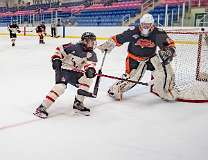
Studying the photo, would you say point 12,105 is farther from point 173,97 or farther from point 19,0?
point 19,0

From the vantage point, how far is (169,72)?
3.57m

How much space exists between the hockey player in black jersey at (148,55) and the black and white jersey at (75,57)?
683mm

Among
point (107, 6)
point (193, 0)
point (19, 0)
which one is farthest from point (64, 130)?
point (19, 0)

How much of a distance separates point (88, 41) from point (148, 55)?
958mm

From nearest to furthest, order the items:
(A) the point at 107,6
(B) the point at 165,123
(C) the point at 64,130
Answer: (C) the point at 64,130 < (B) the point at 165,123 < (A) the point at 107,6

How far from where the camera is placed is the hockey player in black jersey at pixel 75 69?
2967 mm

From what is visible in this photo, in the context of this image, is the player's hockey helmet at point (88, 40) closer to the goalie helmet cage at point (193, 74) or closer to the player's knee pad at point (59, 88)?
the player's knee pad at point (59, 88)

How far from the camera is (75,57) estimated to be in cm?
310

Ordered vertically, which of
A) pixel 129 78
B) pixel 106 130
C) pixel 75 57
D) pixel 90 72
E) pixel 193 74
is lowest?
pixel 106 130

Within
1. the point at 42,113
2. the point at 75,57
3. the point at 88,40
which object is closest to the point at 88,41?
the point at 88,40

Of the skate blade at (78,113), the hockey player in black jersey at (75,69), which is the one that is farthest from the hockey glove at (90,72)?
the skate blade at (78,113)

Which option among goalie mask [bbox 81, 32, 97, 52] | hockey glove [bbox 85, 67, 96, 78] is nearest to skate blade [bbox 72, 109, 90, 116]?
hockey glove [bbox 85, 67, 96, 78]

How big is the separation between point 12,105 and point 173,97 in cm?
164

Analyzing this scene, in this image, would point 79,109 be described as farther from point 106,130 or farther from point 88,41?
point 88,41
